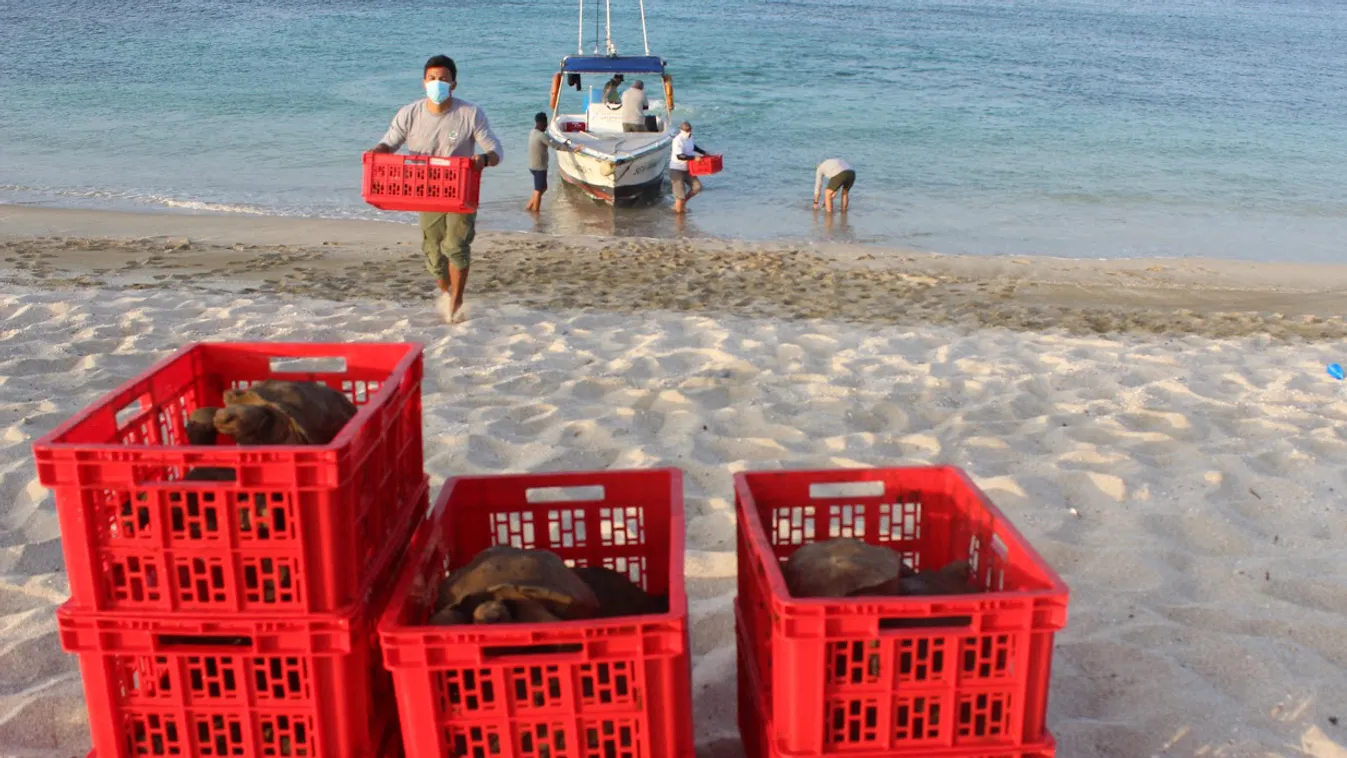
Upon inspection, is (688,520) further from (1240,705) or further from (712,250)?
(712,250)

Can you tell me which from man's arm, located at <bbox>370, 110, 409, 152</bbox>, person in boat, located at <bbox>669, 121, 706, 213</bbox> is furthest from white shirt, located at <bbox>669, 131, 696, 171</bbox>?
man's arm, located at <bbox>370, 110, 409, 152</bbox>

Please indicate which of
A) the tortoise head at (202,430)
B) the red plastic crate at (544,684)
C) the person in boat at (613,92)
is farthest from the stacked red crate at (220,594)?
the person in boat at (613,92)

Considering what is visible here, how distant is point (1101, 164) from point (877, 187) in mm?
5008

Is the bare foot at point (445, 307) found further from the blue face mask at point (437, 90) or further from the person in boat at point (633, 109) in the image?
the person in boat at point (633, 109)

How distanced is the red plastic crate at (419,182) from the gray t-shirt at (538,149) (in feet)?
25.0

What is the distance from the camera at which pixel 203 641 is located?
7.14ft

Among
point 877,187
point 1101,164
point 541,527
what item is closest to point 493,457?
point 541,527

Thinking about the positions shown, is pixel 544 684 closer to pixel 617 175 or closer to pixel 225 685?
pixel 225 685

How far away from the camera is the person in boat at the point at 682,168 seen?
13531 mm

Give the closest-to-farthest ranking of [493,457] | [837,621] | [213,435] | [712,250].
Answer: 1. [837,621]
2. [213,435]
3. [493,457]
4. [712,250]

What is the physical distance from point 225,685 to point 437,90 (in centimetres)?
444

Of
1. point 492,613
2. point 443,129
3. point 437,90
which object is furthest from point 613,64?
point 492,613

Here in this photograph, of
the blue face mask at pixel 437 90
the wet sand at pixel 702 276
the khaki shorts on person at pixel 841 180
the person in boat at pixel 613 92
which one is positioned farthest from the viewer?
the person in boat at pixel 613 92

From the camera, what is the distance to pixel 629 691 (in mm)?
2051
